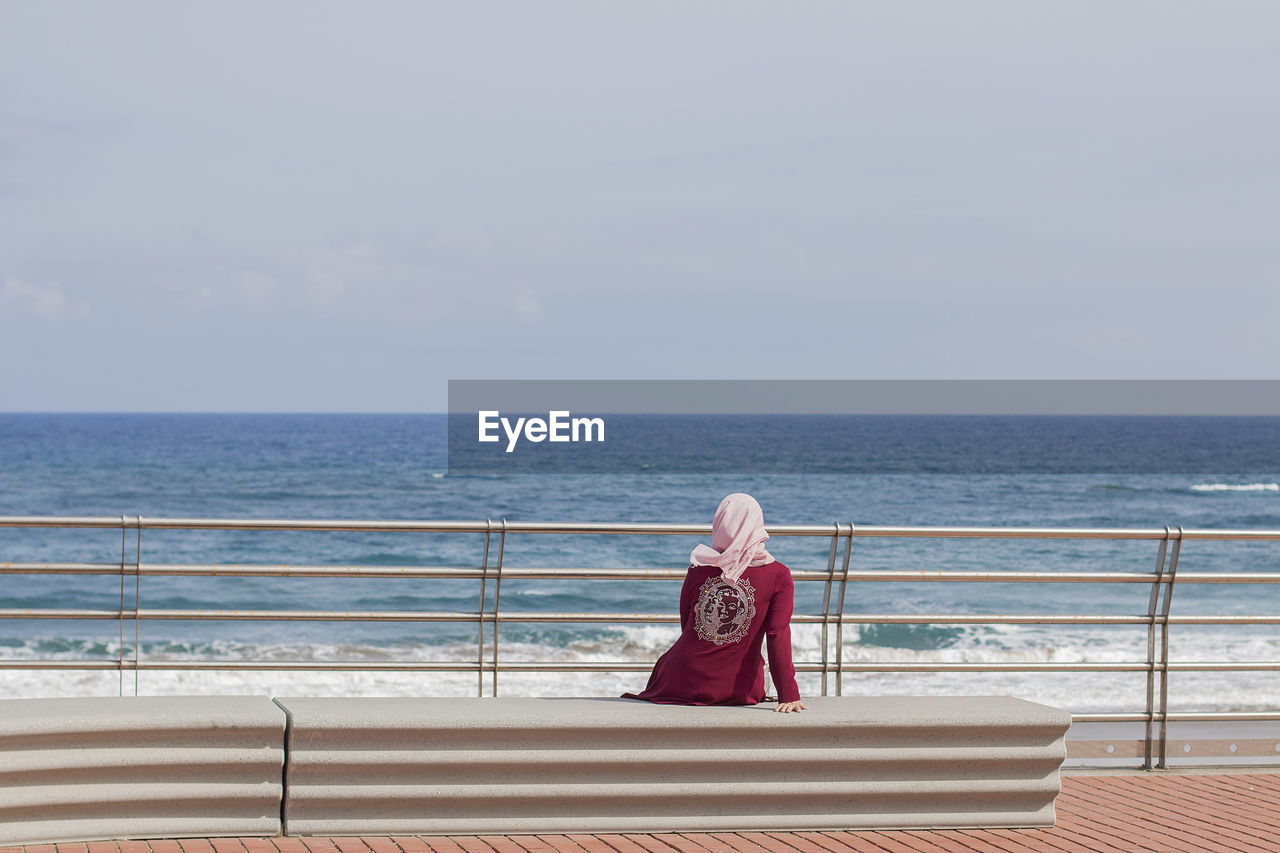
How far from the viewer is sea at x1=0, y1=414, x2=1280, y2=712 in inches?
706

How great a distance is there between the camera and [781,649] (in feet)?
17.4

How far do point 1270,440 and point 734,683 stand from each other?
113181mm

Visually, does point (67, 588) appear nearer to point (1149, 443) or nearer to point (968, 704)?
point (968, 704)

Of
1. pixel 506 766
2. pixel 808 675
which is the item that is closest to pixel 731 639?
pixel 506 766

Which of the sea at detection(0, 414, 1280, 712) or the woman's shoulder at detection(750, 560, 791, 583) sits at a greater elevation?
the woman's shoulder at detection(750, 560, 791, 583)

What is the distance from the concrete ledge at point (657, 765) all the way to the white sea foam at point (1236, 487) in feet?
191

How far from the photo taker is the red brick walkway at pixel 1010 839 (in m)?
4.74

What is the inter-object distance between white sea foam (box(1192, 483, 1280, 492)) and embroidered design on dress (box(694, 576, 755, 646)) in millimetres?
58608

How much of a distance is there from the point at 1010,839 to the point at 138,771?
11.0ft

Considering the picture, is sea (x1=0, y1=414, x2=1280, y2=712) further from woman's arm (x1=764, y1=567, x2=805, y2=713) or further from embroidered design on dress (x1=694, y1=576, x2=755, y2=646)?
woman's arm (x1=764, y1=567, x2=805, y2=713)

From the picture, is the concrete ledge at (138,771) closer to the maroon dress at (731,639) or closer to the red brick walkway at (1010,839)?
the red brick walkway at (1010,839)
